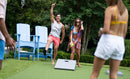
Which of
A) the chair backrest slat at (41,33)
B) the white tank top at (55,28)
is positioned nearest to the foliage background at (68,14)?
the chair backrest slat at (41,33)

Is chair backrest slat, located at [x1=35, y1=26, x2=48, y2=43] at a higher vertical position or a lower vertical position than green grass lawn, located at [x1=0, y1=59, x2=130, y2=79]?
higher

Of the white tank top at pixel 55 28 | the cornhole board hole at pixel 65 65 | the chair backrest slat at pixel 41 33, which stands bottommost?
the cornhole board hole at pixel 65 65

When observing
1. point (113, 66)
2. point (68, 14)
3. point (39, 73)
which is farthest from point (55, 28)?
point (68, 14)

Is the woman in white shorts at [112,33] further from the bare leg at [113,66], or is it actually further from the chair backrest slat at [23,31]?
the chair backrest slat at [23,31]

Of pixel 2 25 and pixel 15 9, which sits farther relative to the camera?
pixel 15 9

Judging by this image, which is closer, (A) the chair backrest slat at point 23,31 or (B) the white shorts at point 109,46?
(B) the white shorts at point 109,46

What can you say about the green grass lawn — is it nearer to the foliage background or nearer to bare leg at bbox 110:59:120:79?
bare leg at bbox 110:59:120:79

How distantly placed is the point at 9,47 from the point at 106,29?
115 cm

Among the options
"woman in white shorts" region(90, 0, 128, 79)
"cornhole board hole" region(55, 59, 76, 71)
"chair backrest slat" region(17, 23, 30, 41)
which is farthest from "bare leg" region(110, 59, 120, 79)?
"chair backrest slat" region(17, 23, 30, 41)

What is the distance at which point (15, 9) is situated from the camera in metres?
18.7

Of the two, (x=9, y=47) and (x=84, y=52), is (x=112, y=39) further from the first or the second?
(x=84, y=52)

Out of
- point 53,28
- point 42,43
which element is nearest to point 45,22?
point 42,43

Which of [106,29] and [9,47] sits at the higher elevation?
[106,29]

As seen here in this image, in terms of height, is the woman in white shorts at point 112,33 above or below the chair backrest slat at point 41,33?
above
